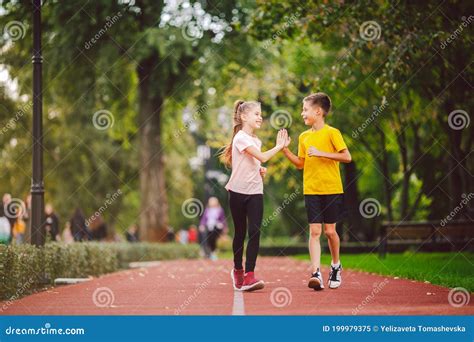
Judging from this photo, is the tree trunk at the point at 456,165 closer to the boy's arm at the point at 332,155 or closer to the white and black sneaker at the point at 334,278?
the white and black sneaker at the point at 334,278

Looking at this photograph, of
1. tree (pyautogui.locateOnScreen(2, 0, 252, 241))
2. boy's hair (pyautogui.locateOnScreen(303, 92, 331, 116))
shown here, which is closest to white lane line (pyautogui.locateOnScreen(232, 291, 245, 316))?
boy's hair (pyautogui.locateOnScreen(303, 92, 331, 116))

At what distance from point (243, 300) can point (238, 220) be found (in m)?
1.06

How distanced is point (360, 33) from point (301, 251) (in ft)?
62.8

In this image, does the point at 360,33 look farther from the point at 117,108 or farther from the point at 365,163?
the point at 365,163

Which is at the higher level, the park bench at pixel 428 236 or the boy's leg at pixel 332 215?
the boy's leg at pixel 332 215

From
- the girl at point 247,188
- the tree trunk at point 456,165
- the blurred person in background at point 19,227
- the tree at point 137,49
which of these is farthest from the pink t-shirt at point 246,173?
the blurred person in background at point 19,227

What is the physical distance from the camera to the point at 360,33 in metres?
14.7

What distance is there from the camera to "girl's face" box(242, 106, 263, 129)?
927cm

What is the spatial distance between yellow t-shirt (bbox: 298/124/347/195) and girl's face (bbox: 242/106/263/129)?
1.85ft

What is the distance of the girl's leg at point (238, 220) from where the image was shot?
9195 mm

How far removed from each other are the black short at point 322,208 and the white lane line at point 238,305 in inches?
43.1

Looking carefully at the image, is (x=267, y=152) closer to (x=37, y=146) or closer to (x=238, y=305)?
(x=238, y=305)

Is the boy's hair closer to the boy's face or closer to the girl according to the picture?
the boy's face
